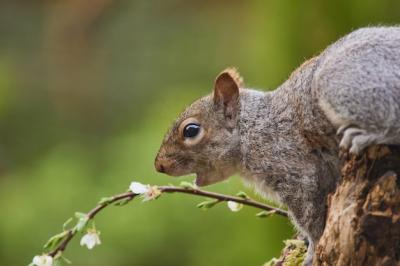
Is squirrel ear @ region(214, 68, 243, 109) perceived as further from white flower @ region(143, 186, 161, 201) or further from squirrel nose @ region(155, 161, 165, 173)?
white flower @ region(143, 186, 161, 201)

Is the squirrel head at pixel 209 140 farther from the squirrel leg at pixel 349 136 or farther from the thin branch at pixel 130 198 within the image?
the squirrel leg at pixel 349 136

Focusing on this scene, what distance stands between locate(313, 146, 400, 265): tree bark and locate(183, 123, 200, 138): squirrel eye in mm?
416

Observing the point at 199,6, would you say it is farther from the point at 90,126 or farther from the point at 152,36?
the point at 90,126

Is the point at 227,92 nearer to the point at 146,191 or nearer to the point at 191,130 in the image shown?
the point at 191,130

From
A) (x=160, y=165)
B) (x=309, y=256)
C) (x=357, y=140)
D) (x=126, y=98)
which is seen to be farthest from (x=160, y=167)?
(x=126, y=98)

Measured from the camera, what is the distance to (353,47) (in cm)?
148

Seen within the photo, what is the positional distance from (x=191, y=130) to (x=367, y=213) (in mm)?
509

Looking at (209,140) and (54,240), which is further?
(209,140)

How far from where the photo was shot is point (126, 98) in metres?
5.45

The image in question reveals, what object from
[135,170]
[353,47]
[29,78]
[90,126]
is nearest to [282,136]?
[353,47]

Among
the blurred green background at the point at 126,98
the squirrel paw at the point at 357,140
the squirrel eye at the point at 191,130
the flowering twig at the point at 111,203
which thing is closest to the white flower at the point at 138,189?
the flowering twig at the point at 111,203

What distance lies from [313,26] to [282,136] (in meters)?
1.26

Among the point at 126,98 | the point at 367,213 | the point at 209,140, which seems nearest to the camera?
the point at 367,213

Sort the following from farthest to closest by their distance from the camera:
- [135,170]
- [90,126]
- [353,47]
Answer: [90,126] < [135,170] < [353,47]
